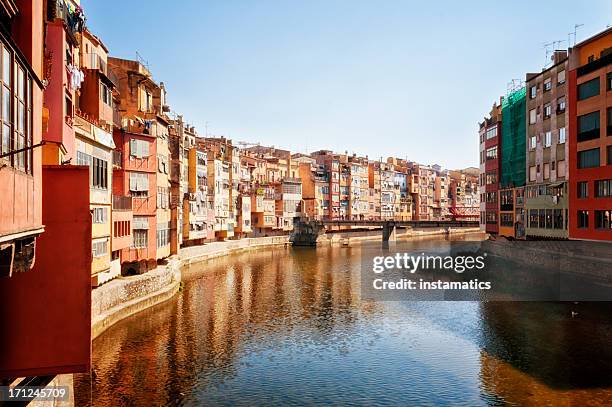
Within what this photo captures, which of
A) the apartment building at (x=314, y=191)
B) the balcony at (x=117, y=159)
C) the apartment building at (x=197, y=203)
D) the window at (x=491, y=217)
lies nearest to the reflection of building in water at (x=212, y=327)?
the apartment building at (x=197, y=203)

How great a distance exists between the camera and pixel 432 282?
2195 inches

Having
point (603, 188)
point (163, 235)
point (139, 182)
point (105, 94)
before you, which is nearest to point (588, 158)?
point (603, 188)

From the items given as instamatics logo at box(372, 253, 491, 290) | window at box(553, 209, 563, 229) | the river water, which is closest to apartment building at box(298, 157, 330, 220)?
instamatics logo at box(372, 253, 491, 290)

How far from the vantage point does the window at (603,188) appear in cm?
4778

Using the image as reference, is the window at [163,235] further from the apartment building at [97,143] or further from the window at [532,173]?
the window at [532,173]

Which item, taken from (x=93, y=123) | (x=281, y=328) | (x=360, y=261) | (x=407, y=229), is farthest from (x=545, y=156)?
(x=407, y=229)

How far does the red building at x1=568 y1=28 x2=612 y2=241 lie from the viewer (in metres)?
48.2

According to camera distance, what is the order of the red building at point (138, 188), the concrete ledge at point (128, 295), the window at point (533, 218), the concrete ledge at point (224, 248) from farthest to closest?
the concrete ledge at point (224, 248) < the window at point (533, 218) < the red building at point (138, 188) < the concrete ledge at point (128, 295)

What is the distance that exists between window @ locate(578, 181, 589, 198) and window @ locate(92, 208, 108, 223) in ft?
146

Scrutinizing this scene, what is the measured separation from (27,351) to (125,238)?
27655mm

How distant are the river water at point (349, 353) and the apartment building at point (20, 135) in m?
13.6

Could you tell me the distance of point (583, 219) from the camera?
52000 mm

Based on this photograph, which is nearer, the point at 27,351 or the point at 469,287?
the point at 27,351

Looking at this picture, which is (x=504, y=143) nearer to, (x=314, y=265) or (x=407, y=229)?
(x=314, y=265)
